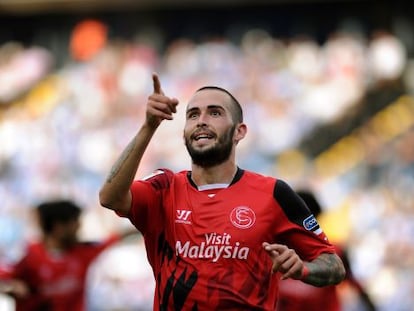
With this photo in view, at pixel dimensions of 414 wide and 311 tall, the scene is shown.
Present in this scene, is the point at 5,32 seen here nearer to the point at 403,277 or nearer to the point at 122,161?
the point at 403,277

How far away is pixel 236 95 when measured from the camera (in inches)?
612

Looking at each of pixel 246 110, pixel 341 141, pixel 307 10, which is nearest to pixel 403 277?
pixel 341 141

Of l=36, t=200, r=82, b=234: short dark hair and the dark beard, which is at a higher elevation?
the dark beard

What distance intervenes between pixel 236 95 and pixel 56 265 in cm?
776

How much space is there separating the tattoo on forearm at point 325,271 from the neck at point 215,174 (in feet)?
2.04

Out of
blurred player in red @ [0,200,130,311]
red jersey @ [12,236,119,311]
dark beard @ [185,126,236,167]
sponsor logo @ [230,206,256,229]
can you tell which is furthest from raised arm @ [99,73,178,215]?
red jersey @ [12,236,119,311]

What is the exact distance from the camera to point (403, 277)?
1450 centimetres

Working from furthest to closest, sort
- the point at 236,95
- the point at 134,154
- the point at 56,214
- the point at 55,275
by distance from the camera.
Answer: the point at 236,95 → the point at 56,214 → the point at 55,275 → the point at 134,154

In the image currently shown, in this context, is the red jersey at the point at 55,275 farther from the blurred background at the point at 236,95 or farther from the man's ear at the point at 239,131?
the blurred background at the point at 236,95

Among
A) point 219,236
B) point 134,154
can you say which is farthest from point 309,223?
point 134,154

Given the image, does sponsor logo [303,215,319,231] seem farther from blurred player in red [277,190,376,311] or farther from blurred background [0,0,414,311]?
blurred background [0,0,414,311]

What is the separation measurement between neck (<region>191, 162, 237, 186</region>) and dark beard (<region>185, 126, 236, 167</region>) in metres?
0.04

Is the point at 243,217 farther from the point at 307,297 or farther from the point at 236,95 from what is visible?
the point at 236,95

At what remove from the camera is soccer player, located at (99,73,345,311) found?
195 inches
